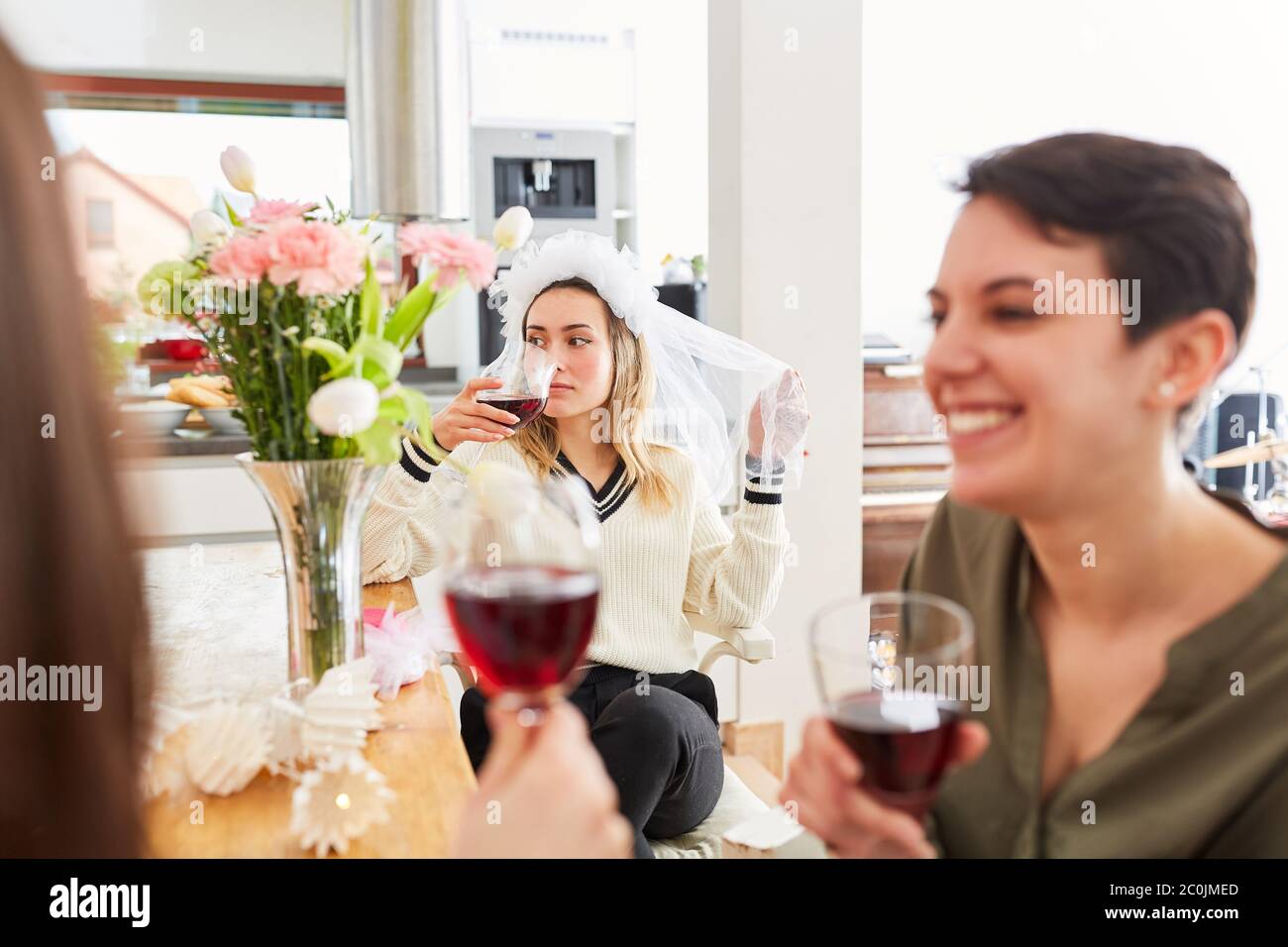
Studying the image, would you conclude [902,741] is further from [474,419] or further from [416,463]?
[416,463]

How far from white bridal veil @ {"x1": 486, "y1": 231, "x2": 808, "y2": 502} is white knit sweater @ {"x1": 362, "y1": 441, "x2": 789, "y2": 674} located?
3.6 inches

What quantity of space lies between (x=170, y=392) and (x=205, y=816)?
7.70ft

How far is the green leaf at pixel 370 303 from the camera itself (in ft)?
3.55

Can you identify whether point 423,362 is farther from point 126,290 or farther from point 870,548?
point 870,548

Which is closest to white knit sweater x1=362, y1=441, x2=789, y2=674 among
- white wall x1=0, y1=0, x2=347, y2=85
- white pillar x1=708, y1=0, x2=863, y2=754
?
white pillar x1=708, y1=0, x2=863, y2=754

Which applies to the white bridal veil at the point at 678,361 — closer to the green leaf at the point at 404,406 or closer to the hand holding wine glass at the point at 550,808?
the green leaf at the point at 404,406

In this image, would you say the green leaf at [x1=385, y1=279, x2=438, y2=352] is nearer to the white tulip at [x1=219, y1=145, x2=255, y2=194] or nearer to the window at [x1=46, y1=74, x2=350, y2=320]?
the white tulip at [x1=219, y1=145, x2=255, y2=194]

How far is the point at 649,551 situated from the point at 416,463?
398 mm

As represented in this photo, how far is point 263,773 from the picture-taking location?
3.28ft

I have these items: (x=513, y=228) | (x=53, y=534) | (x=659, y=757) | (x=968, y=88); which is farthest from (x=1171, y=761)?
(x=968, y=88)

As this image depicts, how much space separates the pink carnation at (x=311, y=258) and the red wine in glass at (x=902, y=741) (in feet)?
2.02

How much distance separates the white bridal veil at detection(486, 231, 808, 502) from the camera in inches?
71.4

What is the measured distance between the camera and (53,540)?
53cm
